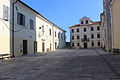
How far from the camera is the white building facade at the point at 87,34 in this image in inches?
1548

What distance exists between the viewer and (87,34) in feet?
134

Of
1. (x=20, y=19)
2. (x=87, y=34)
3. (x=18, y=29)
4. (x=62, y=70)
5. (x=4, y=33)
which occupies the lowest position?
(x=62, y=70)

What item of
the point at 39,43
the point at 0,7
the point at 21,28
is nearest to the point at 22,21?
the point at 21,28

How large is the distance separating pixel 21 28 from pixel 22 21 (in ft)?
3.41

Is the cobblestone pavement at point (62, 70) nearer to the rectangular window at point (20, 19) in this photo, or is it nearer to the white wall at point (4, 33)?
the white wall at point (4, 33)

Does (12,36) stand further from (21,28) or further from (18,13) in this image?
(18,13)

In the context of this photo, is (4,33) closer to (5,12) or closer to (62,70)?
(5,12)

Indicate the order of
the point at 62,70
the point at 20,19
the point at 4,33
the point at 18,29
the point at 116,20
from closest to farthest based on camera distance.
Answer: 1. the point at 62,70
2. the point at 4,33
3. the point at 116,20
4. the point at 18,29
5. the point at 20,19

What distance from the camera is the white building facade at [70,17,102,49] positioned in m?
39.3

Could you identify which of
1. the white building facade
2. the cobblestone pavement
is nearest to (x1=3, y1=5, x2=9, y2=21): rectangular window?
the cobblestone pavement

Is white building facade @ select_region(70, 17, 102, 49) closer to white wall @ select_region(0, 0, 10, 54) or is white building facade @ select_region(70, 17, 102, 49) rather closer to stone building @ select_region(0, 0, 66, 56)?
stone building @ select_region(0, 0, 66, 56)

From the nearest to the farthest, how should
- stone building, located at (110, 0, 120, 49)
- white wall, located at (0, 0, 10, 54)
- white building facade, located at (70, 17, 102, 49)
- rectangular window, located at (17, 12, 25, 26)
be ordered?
white wall, located at (0, 0, 10, 54) → stone building, located at (110, 0, 120, 49) → rectangular window, located at (17, 12, 25, 26) → white building facade, located at (70, 17, 102, 49)

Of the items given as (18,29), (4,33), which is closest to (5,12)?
(4,33)

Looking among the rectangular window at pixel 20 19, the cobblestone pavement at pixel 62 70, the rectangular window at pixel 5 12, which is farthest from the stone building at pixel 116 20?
the rectangular window at pixel 5 12
